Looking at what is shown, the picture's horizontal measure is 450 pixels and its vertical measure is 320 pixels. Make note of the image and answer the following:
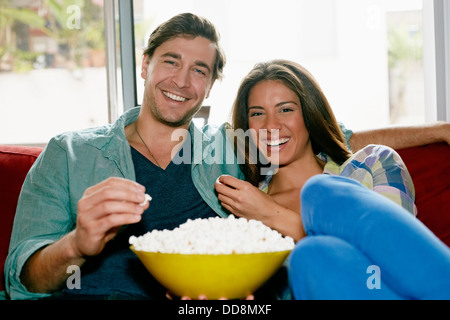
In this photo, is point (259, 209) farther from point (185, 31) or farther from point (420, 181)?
point (185, 31)

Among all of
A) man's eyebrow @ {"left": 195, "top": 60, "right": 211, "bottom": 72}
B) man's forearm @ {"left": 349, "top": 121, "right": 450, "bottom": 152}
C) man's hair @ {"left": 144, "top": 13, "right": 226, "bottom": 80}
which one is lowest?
man's forearm @ {"left": 349, "top": 121, "right": 450, "bottom": 152}

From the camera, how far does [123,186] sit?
986mm

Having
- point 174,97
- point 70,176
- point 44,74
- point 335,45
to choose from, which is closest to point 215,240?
point 70,176

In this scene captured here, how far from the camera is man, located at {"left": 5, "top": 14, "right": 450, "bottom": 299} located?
1131 mm

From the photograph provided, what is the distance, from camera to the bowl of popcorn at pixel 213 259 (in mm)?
936

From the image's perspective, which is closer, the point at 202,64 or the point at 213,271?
the point at 213,271

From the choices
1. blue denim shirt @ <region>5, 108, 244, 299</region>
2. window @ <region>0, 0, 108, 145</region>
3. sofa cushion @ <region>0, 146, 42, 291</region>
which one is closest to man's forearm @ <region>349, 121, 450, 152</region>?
blue denim shirt @ <region>5, 108, 244, 299</region>

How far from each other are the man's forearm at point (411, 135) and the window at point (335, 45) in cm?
117

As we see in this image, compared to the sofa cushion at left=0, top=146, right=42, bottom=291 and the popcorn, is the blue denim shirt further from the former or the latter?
the popcorn

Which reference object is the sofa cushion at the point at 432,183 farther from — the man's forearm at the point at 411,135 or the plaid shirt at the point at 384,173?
the plaid shirt at the point at 384,173

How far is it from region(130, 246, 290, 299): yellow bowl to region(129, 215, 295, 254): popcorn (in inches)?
0.6

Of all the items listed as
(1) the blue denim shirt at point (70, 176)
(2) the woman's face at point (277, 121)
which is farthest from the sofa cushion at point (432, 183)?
(1) the blue denim shirt at point (70, 176)

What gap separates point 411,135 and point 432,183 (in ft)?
0.66

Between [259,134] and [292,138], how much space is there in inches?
5.0
